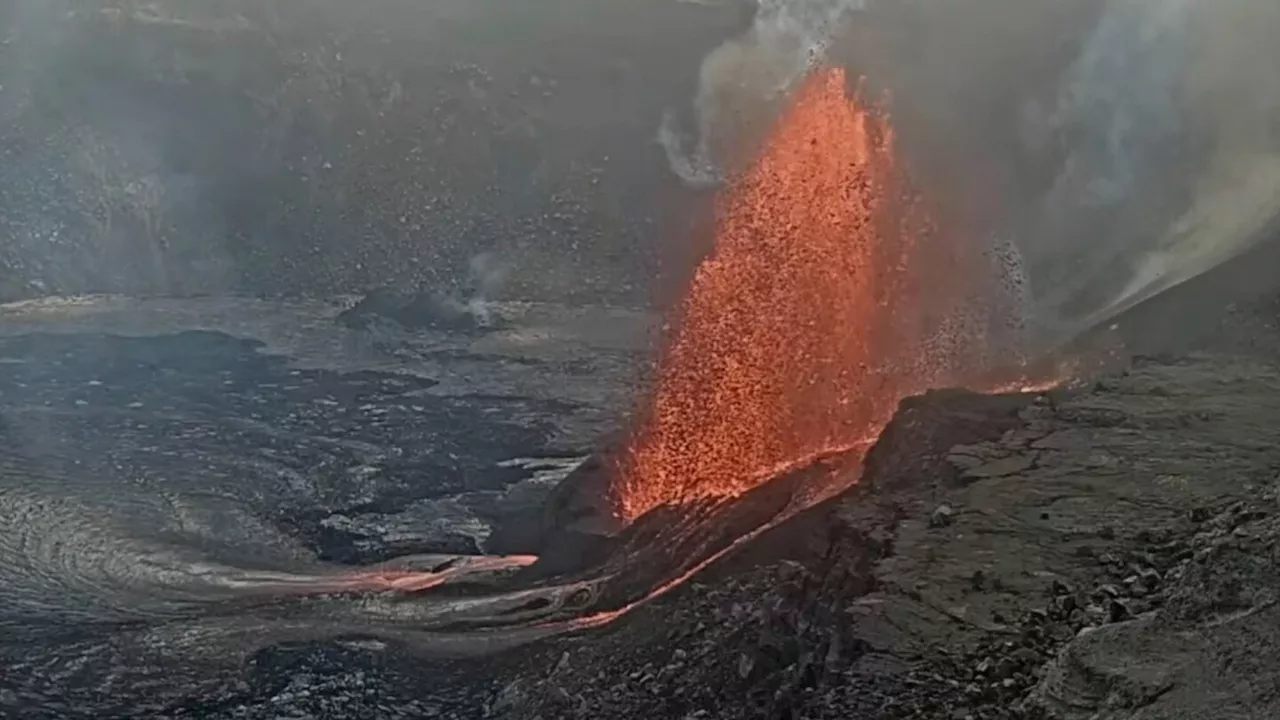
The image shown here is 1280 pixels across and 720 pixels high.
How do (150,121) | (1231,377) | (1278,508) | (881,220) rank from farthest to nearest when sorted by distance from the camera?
1. (150,121)
2. (881,220)
3. (1231,377)
4. (1278,508)

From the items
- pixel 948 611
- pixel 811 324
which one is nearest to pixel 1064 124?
pixel 811 324

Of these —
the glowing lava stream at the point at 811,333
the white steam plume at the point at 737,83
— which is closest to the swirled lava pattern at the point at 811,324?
the glowing lava stream at the point at 811,333

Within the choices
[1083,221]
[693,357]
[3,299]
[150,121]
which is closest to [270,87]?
[150,121]

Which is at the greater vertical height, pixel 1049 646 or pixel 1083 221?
pixel 1083 221

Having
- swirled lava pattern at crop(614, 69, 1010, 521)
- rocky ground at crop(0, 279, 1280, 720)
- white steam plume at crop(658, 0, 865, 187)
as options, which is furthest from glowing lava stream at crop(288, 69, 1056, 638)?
white steam plume at crop(658, 0, 865, 187)

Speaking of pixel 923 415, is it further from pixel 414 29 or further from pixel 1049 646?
pixel 414 29

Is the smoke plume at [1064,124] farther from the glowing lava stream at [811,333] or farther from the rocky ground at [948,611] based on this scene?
the rocky ground at [948,611]
